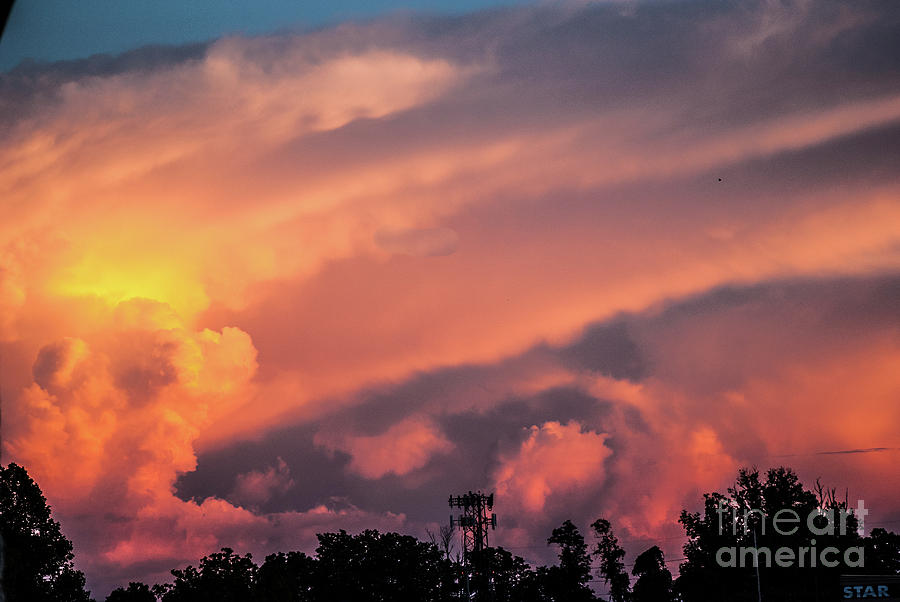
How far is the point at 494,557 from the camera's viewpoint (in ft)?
420

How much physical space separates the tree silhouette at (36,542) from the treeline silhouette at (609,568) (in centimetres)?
1916

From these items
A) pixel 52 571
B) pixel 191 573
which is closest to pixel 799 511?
pixel 191 573

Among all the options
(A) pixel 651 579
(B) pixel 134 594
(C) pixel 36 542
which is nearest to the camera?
(C) pixel 36 542

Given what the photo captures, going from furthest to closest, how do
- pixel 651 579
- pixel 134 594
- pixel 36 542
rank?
pixel 651 579 < pixel 134 594 < pixel 36 542

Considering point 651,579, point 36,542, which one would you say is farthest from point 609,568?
point 36,542

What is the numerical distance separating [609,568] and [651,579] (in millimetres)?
6598

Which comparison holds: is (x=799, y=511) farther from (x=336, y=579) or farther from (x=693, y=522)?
(x=336, y=579)

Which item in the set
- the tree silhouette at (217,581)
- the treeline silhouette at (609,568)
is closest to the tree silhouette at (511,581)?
the treeline silhouette at (609,568)

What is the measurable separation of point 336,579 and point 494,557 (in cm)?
2797

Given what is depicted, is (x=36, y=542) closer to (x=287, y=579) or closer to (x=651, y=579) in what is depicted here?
(x=287, y=579)

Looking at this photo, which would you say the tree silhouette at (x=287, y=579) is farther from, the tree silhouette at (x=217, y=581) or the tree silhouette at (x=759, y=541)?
the tree silhouette at (x=759, y=541)

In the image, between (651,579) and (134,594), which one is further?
(651,579)

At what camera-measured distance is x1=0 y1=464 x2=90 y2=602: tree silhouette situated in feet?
197

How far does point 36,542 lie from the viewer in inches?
2425
